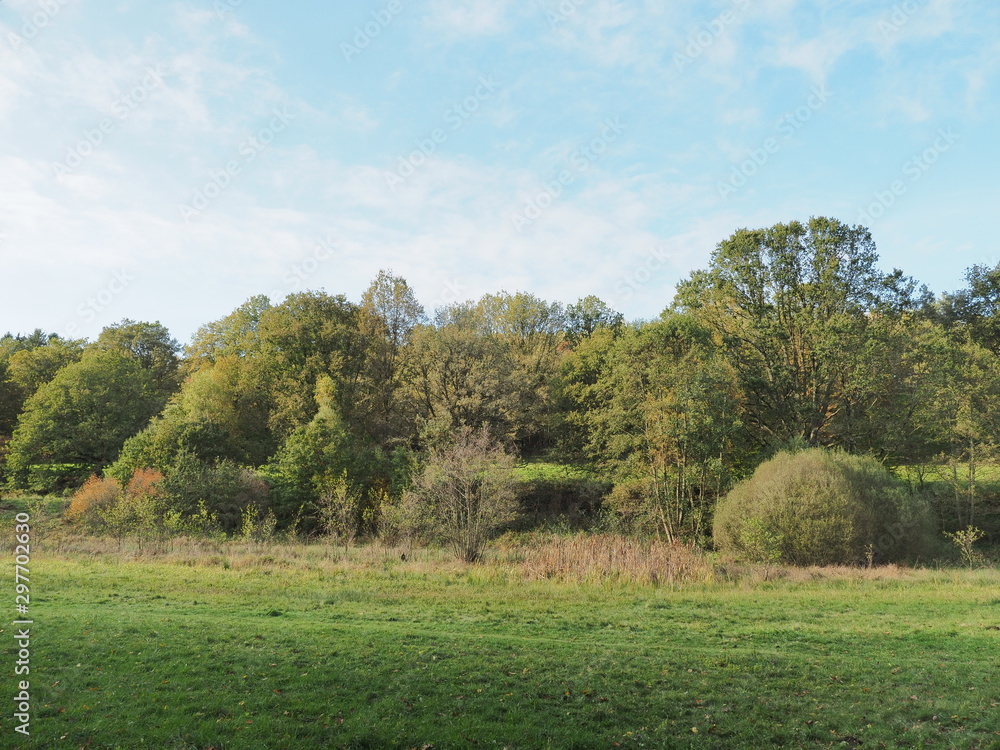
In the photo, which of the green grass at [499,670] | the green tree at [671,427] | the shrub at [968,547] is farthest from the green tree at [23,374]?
the shrub at [968,547]

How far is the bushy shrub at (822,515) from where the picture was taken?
27.2m

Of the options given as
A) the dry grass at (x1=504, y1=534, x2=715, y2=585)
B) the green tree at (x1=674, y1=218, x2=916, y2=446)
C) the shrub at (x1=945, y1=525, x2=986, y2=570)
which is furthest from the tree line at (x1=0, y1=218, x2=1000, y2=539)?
the dry grass at (x1=504, y1=534, x2=715, y2=585)

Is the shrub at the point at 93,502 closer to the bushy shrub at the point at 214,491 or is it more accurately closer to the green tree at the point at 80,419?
the bushy shrub at the point at 214,491

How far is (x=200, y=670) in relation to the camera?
1009cm

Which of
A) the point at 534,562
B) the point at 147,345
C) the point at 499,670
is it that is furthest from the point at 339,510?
the point at 147,345

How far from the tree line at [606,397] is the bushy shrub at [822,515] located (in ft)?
15.6

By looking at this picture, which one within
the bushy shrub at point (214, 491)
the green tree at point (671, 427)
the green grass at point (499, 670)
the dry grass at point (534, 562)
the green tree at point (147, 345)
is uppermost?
the green tree at point (147, 345)

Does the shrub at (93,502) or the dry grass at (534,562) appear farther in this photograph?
the shrub at (93,502)

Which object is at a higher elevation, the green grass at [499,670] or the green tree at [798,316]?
the green tree at [798,316]

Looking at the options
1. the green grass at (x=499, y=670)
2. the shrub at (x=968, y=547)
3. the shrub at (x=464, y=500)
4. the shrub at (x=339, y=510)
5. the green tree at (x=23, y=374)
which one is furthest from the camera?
the green tree at (x=23, y=374)

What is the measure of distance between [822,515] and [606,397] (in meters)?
16.8

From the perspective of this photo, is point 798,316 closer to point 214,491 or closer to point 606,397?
point 606,397

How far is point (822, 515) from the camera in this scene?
27391mm

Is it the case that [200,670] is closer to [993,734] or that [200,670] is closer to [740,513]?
[993,734]
